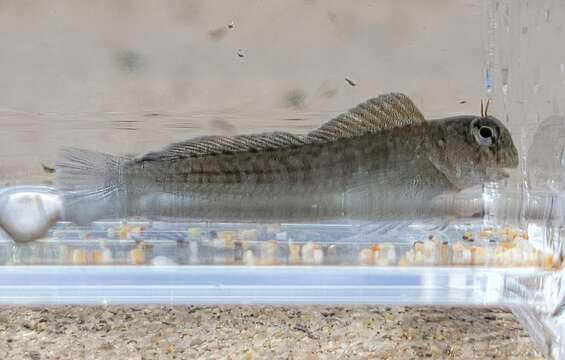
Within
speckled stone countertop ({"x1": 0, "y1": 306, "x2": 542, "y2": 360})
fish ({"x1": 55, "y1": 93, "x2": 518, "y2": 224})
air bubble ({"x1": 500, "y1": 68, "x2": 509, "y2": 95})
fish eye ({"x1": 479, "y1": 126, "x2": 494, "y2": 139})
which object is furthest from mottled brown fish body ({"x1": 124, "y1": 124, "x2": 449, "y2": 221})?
air bubble ({"x1": 500, "y1": 68, "x2": 509, "y2": 95})

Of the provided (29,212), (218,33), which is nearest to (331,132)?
(29,212)

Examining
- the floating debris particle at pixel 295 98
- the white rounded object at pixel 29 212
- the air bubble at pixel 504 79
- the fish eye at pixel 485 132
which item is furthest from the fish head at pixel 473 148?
the white rounded object at pixel 29 212

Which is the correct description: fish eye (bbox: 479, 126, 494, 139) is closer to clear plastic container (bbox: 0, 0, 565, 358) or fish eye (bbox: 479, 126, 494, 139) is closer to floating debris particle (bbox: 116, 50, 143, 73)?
clear plastic container (bbox: 0, 0, 565, 358)

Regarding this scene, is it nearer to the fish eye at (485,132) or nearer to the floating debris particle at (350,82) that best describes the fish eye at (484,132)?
the fish eye at (485,132)

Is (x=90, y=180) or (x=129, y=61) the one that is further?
(x=129, y=61)

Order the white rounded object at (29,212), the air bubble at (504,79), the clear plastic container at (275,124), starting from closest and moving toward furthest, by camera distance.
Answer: the clear plastic container at (275,124) < the white rounded object at (29,212) < the air bubble at (504,79)

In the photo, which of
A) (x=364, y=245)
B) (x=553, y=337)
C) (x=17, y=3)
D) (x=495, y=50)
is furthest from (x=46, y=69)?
(x=553, y=337)

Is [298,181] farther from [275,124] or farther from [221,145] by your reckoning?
[275,124]

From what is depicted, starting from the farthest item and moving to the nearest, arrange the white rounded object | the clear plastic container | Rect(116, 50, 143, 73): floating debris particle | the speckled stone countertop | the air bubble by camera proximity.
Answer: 1. Rect(116, 50, 143, 73): floating debris particle
2. the air bubble
3. the white rounded object
4. the clear plastic container
5. the speckled stone countertop
